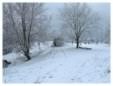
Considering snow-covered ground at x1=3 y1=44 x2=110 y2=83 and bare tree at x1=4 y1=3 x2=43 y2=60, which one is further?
bare tree at x1=4 y1=3 x2=43 y2=60

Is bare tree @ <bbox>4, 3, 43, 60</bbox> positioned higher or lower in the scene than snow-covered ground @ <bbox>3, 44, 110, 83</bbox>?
higher

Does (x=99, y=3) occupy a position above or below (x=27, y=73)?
above

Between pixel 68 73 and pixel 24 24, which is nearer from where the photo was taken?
pixel 68 73

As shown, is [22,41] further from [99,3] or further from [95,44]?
[99,3]

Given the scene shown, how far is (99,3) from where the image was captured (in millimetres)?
2176

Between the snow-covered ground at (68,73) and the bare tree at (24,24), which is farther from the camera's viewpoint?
the bare tree at (24,24)

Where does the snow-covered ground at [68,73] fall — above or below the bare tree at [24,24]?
below

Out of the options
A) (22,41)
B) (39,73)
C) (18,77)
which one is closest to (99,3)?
(39,73)

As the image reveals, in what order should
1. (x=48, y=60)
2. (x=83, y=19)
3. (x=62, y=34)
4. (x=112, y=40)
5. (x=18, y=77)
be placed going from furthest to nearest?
1. (x=83, y=19)
2. (x=48, y=60)
3. (x=62, y=34)
4. (x=18, y=77)
5. (x=112, y=40)

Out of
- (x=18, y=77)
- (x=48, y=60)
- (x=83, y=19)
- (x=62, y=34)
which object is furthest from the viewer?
(x=83, y=19)

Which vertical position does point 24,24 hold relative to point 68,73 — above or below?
above

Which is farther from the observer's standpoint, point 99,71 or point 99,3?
point 99,71

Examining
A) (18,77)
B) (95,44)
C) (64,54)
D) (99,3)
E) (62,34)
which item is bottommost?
(18,77)

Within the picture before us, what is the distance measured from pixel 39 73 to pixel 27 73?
0.20 metres
